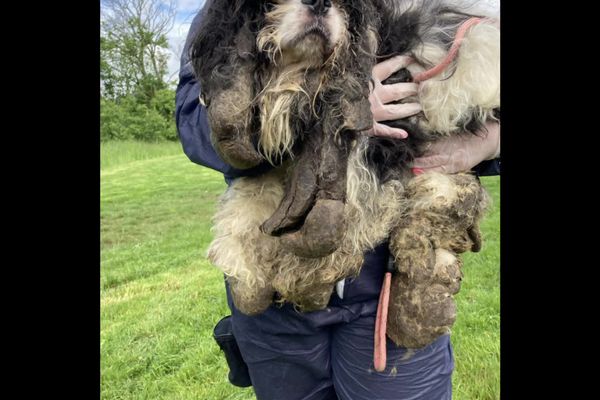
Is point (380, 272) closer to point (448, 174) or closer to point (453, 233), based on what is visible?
point (453, 233)

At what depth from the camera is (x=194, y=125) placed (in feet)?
6.00

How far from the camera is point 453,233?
1.84m

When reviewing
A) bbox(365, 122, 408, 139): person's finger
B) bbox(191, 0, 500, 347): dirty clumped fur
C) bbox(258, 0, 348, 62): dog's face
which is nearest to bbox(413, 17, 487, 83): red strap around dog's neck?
bbox(191, 0, 500, 347): dirty clumped fur

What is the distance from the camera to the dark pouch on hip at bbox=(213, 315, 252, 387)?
2309 mm

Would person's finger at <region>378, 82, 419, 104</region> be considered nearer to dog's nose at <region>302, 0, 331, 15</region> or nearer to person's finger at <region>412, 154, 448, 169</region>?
person's finger at <region>412, 154, 448, 169</region>

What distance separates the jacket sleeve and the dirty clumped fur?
15 centimetres

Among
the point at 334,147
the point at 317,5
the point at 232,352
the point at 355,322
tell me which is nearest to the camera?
the point at 317,5

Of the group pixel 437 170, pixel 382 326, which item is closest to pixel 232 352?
pixel 382 326

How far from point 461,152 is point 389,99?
0.31 meters

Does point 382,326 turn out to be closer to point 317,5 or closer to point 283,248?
point 283,248

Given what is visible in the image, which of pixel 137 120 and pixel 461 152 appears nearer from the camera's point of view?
pixel 461 152

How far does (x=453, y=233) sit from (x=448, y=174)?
0.20m

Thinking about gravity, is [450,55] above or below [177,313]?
above
